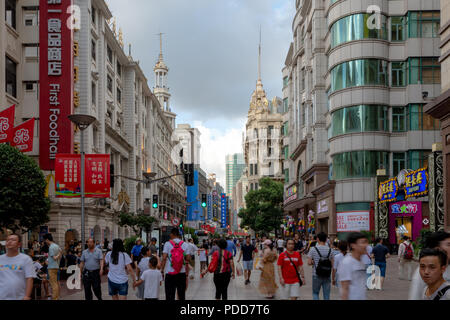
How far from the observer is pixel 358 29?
136ft

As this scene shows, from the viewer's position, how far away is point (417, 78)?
4084 centimetres

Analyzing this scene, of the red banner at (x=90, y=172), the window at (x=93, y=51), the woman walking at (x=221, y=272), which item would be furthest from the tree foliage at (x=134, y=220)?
the woman walking at (x=221, y=272)

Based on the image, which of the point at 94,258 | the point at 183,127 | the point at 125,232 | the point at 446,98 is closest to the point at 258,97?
the point at 183,127

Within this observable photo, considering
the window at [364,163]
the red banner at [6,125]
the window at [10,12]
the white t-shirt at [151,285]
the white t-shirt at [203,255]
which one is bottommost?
the white t-shirt at [203,255]

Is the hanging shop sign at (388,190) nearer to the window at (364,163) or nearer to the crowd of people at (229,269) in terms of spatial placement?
the window at (364,163)

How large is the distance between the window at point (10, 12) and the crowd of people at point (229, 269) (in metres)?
19.1

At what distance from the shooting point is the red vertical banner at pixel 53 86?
36.5 metres

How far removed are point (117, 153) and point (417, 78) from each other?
29.0 metres

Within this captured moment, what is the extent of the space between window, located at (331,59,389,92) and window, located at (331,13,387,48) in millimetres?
1710

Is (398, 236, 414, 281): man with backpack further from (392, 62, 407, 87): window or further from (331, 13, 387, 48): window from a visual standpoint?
(331, 13, 387, 48): window

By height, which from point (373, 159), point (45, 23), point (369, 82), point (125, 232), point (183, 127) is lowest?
point (125, 232)

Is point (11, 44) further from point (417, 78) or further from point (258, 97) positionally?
point (258, 97)
